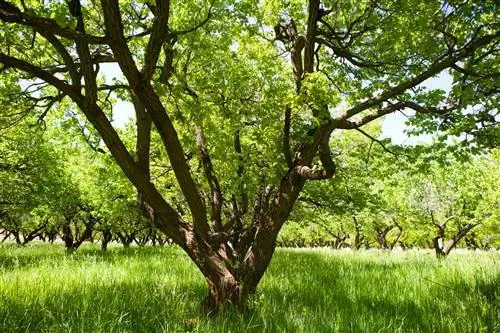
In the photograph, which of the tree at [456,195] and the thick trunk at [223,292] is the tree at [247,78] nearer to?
the thick trunk at [223,292]

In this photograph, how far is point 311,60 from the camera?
6117mm

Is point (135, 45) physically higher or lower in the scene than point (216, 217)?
higher

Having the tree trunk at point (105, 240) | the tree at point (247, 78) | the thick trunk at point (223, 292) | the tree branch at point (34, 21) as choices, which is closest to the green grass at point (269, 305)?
the thick trunk at point (223, 292)

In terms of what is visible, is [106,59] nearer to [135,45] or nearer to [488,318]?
[135,45]

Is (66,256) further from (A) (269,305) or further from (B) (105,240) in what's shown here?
(A) (269,305)

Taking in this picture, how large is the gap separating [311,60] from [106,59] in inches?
137

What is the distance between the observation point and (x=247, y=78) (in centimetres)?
990

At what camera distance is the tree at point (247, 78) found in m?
4.60

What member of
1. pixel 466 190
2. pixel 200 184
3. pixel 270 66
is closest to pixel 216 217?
pixel 200 184

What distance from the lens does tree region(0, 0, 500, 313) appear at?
460 cm

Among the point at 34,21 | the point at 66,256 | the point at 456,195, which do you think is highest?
the point at 34,21

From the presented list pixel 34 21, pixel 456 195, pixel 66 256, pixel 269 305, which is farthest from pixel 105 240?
pixel 456 195

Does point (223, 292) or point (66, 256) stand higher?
point (223, 292)

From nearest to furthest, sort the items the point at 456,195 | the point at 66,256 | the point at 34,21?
the point at 34,21, the point at 66,256, the point at 456,195
